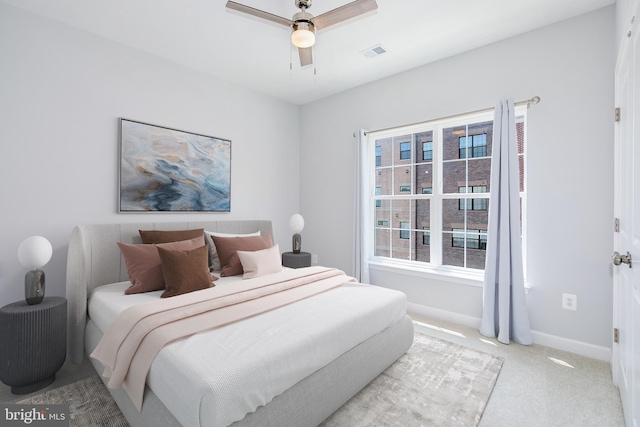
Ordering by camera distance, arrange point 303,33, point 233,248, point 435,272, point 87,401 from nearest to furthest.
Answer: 1. point 87,401
2. point 303,33
3. point 233,248
4. point 435,272

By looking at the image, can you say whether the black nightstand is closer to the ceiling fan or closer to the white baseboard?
the white baseboard

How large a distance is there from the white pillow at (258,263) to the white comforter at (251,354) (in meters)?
0.81

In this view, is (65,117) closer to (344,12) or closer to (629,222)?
(344,12)

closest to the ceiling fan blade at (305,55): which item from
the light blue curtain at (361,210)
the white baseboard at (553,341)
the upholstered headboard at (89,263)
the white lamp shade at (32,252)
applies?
the light blue curtain at (361,210)

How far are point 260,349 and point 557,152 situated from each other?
9.05 feet

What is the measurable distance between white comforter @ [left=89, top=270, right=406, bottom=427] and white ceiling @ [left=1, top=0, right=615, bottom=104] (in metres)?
1.87

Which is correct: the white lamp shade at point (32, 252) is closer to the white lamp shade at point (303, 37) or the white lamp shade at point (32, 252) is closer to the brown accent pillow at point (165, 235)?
the brown accent pillow at point (165, 235)

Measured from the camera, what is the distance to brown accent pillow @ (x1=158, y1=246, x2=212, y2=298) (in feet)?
7.30

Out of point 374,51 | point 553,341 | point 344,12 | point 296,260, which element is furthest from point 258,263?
point 553,341

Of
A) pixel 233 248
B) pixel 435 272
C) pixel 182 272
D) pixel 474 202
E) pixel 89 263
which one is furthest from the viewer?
pixel 435 272

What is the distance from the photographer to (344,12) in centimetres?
187

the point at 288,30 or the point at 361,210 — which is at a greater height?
the point at 288,30

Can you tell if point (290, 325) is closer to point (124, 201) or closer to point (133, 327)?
point (133, 327)

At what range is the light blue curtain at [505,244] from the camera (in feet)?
8.65
